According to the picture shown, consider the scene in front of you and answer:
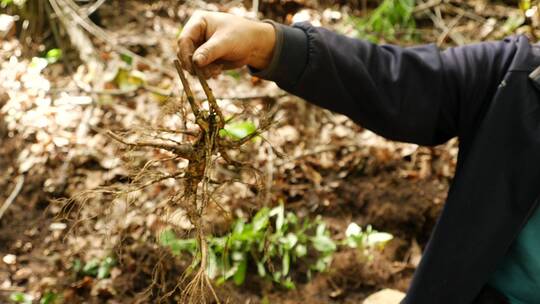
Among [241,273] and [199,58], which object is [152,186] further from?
[199,58]

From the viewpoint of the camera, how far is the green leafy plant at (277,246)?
220cm

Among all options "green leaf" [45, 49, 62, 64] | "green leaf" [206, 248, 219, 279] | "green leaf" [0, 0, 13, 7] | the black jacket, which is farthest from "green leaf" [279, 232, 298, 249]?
"green leaf" [0, 0, 13, 7]

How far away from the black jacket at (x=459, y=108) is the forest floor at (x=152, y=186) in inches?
28.0

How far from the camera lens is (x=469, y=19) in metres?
3.81

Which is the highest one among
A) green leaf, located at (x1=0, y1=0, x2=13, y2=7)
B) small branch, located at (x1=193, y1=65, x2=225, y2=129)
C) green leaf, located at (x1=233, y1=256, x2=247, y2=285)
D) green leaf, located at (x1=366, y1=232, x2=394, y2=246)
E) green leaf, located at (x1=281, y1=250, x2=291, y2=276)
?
small branch, located at (x1=193, y1=65, x2=225, y2=129)

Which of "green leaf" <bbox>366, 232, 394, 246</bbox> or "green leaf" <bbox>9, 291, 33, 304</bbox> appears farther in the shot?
"green leaf" <bbox>366, 232, 394, 246</bbox>

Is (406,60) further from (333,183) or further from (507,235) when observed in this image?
(333,183)

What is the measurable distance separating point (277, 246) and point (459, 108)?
1175 mm

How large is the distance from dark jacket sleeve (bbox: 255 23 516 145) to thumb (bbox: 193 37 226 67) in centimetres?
18

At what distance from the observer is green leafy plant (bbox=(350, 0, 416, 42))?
11.5 feet

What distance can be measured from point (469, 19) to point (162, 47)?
252cm

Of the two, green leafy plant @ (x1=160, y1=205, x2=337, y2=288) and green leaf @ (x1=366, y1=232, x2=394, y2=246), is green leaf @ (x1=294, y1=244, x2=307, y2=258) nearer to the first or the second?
green leafy plant @ (x1=160, y1=205, x2=337, y2=288)

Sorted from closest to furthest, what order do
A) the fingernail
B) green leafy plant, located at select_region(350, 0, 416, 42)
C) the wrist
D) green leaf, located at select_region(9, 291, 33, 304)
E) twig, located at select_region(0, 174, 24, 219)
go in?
the fingernail < the wrist < green leaf, located at select_region(9, 291, 33, 304) < twig, located at select_region(0, 174, 24, 219) < green leafy plant, located at select_region(350, 0, 416, 42)

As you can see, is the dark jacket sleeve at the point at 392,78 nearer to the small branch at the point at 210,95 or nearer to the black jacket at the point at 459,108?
the black jacket at the point at 459,108
